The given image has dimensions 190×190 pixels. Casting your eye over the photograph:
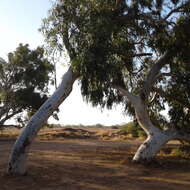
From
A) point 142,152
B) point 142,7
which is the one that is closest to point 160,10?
point 142,7

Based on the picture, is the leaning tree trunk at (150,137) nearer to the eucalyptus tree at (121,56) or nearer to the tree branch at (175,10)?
the eucalyptus tree at (121,56)

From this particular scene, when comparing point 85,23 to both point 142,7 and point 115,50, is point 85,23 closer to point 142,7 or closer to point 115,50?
point 115,50

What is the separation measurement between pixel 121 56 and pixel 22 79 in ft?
71.9

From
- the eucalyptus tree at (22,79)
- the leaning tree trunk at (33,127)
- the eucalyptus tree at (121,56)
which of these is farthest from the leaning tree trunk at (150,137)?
the eucalyptus tree at (22,79)

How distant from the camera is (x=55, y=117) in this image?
32312 millimetres

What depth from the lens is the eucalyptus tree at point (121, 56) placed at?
11469mm

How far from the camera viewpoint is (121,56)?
13305mm

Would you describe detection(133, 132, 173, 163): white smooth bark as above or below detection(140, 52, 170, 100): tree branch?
below

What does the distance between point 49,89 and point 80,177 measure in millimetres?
23502

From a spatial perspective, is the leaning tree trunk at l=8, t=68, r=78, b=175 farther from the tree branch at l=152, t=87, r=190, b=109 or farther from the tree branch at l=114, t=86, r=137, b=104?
the tree branch at l=152, t=87, r=190, b=109

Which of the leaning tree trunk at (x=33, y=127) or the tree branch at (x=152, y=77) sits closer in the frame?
the leaning tree trunk at (x=33, y=127)

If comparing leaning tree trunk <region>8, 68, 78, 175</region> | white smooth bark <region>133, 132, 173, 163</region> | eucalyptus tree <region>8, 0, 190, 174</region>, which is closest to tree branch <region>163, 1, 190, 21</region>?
eucalyptus tree <region>8, 0, 190, 174</region>

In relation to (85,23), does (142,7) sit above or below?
above

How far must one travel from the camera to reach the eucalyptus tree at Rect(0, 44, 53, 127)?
32594 mm
